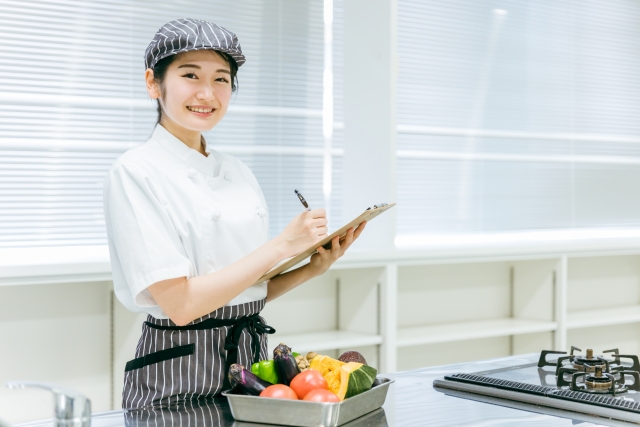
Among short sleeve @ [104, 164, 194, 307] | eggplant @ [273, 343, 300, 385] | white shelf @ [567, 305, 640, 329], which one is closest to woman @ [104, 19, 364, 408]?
short sleeve @ [104, 164, 194, 307]

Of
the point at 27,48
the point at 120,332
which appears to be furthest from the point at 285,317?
the point at 27,48

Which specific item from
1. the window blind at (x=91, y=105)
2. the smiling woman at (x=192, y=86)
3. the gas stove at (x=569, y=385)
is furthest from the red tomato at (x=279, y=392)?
the window blind at (x=91, y=105)

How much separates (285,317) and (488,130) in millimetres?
1546

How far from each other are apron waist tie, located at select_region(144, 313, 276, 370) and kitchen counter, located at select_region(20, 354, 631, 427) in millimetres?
122

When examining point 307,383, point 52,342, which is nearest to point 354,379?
point 307,383

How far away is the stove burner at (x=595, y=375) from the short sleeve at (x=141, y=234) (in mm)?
927

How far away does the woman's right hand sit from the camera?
5.60 feet

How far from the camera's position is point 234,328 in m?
1.75

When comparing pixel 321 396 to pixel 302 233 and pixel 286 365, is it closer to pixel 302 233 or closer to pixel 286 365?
pixel 286 365

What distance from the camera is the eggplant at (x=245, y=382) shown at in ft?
4.67

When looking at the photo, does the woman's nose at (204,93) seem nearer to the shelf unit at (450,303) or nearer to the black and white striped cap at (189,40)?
the black and white striped cap at (189,40)

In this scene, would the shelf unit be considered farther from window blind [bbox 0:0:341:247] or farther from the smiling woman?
the smiling woman

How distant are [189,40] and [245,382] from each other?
2.51 feet

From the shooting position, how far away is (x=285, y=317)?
3.43 metres
